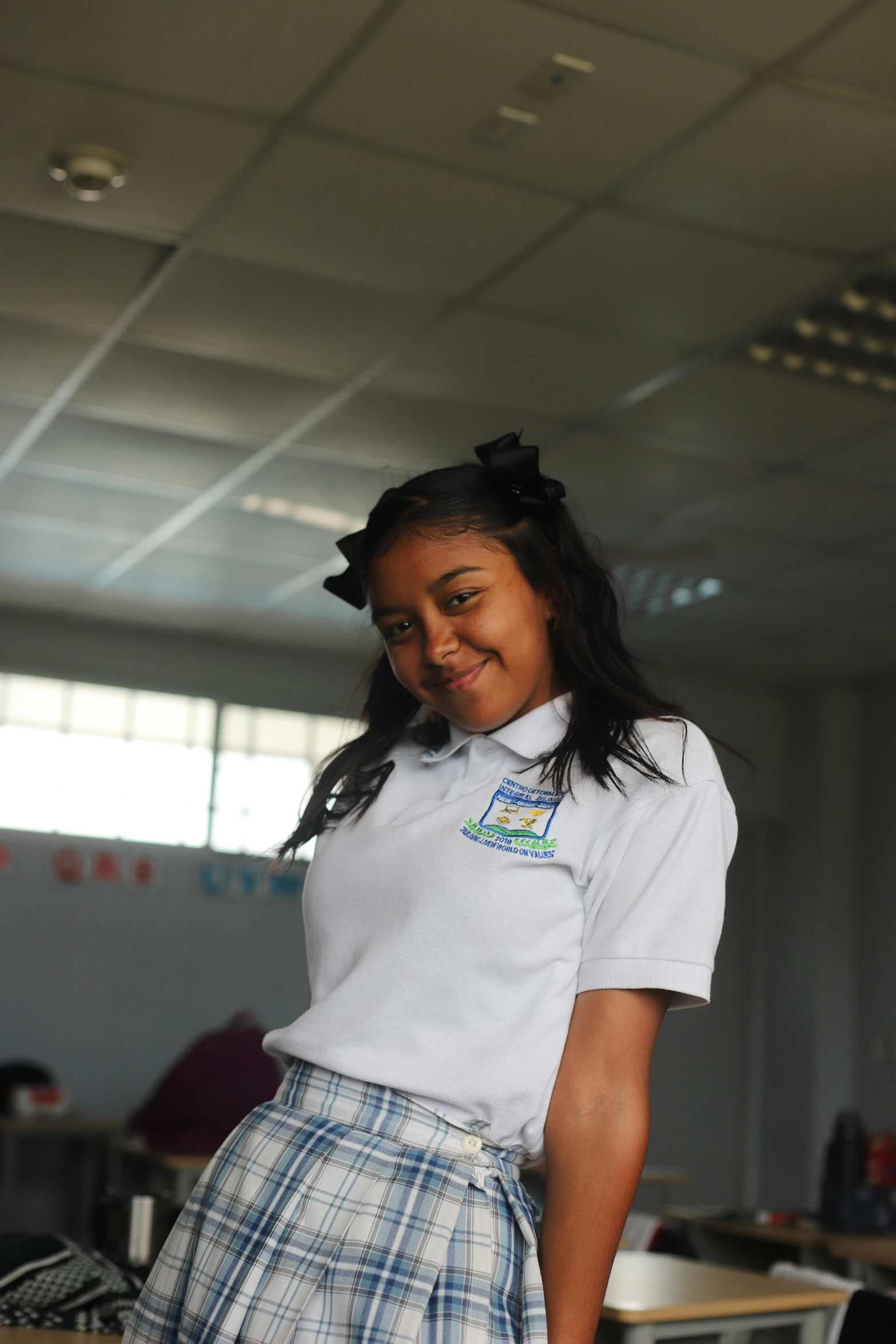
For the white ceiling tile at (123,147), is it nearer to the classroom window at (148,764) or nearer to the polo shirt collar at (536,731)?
the polo shirt collar at (536,731)

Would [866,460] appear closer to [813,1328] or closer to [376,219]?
[376,219]

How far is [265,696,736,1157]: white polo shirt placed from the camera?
3.37 ft

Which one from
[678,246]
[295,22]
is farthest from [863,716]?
[295,22]

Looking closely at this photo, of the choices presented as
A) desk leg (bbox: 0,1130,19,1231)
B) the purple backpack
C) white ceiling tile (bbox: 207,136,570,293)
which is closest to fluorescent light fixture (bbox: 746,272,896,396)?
white ceiling tile (bbox: 207,136,570,293)

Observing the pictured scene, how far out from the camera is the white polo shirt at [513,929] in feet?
3.37

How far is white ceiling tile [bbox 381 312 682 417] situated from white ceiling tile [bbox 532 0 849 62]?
1242 mm

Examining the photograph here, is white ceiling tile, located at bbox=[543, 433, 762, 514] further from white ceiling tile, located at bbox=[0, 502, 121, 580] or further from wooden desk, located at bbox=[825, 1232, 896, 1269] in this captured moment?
wooden desk, located at bbox=[825, 1232, 896, 1269]

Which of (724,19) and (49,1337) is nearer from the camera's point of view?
(49,1337)

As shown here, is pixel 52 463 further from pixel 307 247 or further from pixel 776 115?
pixel 776 115

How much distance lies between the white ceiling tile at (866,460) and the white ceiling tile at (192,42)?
228 centimetres

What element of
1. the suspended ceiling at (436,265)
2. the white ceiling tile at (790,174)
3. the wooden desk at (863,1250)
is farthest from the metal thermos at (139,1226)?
the wooden desk at (863,1250)

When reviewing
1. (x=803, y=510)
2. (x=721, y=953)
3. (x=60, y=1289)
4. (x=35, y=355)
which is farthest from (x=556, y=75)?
(x=721, y=953)

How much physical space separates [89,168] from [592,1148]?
9.02ft

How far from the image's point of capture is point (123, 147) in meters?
3.11
